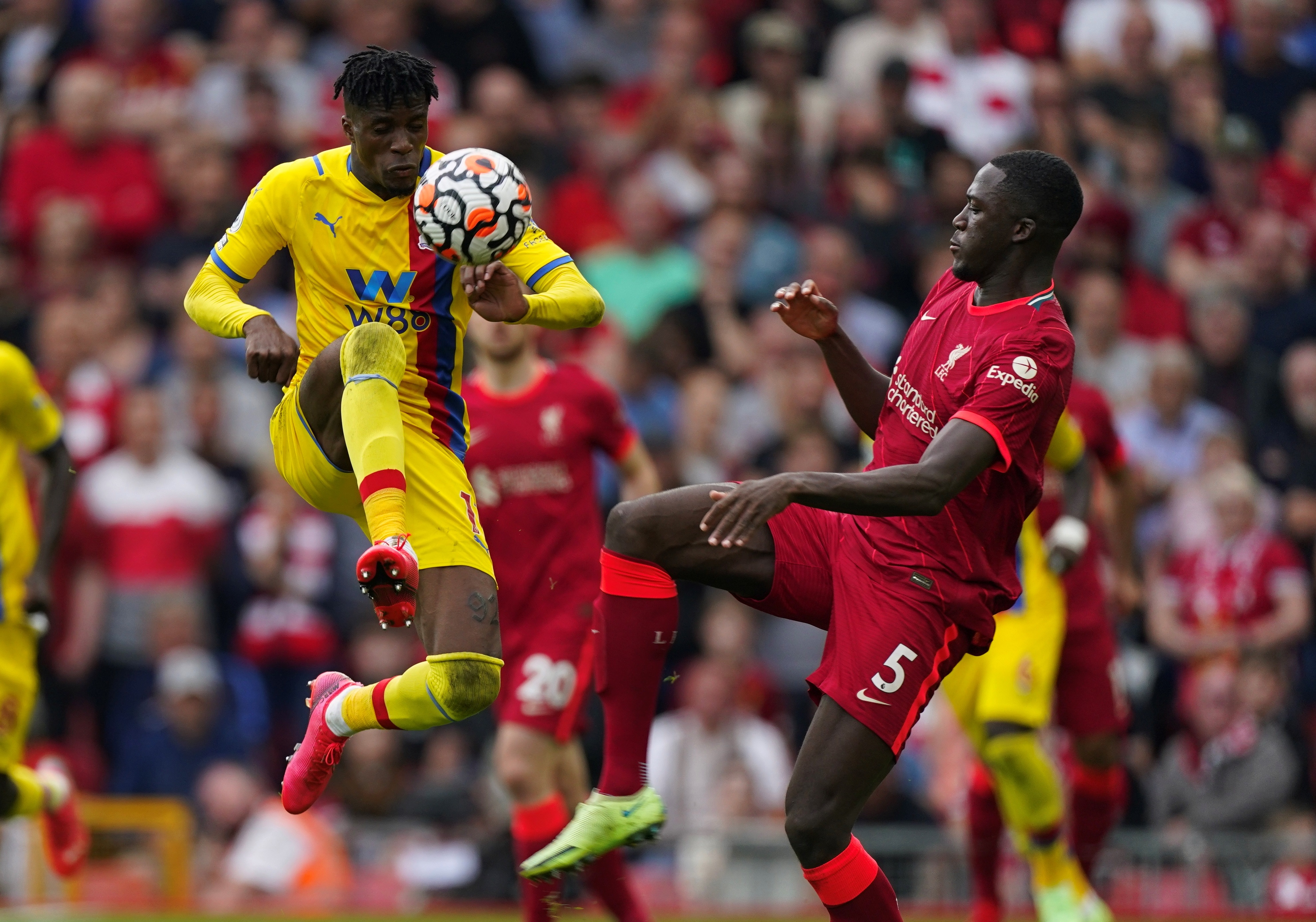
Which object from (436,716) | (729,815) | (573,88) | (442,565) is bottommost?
(729,815)

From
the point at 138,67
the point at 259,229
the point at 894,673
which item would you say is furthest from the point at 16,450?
Answer: the point at 138,67

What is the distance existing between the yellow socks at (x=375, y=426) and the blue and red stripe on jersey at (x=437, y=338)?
1.23 ft

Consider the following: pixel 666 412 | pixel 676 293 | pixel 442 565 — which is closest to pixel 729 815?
pixel 666 412

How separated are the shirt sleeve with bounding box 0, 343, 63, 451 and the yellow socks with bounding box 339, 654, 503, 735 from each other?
337 cm

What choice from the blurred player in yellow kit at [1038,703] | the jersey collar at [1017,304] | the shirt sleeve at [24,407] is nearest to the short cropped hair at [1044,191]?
the jersey collar at [1017,304]

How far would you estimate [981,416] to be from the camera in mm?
6496

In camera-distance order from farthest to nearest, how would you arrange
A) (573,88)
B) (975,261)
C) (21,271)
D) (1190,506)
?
(573,88)
(21,271)
(1190,506)
(975,261)

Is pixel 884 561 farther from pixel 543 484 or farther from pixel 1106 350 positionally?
pixel 1106 350

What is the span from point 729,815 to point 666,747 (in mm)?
627

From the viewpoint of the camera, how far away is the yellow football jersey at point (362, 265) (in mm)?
7238

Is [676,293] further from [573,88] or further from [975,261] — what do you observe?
[975,261]

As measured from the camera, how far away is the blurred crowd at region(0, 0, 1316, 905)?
40.4 feet

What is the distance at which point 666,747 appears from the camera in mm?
12289

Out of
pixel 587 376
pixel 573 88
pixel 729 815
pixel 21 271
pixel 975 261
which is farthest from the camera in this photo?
pixel 573 88
